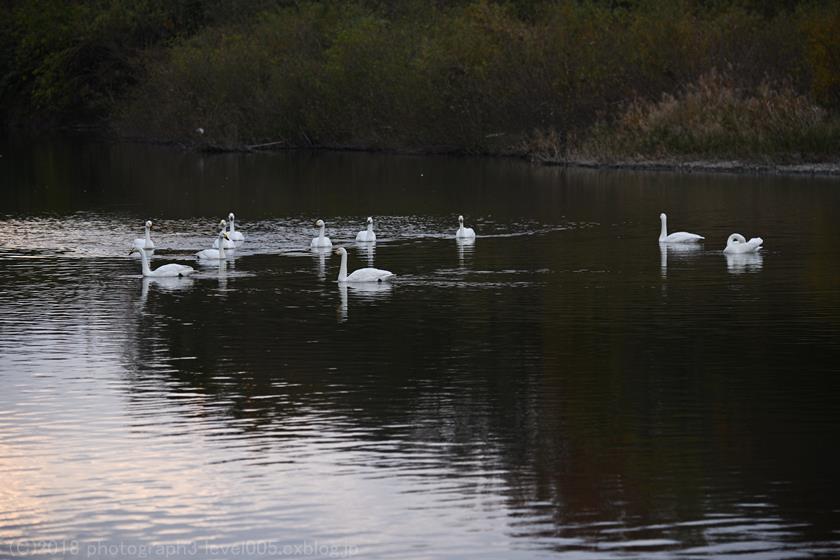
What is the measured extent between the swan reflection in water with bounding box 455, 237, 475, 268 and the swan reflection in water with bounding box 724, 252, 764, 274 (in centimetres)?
529

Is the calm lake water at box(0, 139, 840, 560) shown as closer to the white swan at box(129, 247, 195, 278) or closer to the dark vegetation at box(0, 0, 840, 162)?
the white swan at box(129, 247, 195, 278)

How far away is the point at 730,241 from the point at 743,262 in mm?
970

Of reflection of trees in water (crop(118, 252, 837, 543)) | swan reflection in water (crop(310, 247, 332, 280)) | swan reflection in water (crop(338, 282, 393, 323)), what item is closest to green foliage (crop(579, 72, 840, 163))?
swan reflection in water (crop(310, 247, 332, 280))

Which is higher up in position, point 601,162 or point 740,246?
point 601,162

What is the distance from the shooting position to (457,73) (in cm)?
7238

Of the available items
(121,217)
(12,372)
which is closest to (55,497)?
(12,372)

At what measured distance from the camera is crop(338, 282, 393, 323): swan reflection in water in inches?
1042

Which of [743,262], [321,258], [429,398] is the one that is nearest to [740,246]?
[743,262]

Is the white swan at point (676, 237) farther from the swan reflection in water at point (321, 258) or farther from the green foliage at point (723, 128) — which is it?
the green foliage at point (723, 128)

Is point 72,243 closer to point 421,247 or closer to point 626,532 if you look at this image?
point 421,247

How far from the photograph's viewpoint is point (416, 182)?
55.1 metres

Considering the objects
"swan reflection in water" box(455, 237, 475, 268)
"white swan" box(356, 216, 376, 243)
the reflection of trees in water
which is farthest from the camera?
"white swan" box(356, 216, 376, 243)

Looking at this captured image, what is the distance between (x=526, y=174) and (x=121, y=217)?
19.0m

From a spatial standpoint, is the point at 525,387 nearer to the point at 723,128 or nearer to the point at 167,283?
the point at 167,283
